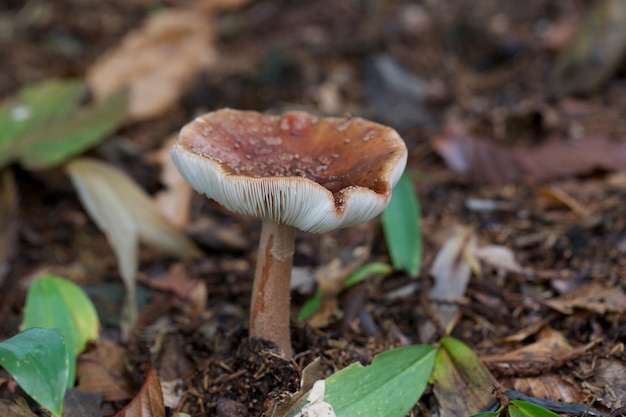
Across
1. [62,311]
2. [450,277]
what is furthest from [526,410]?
[62,311]

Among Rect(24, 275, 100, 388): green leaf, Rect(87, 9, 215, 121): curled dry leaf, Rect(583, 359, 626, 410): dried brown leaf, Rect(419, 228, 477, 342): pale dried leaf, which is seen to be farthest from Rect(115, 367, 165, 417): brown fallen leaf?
Rect(87, 9, 215, 121): curled dry leaf

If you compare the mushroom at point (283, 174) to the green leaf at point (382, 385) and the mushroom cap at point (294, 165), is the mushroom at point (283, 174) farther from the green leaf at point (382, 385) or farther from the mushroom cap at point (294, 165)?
the green leaf at point (382, 385)

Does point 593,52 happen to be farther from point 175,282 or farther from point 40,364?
point 40,364

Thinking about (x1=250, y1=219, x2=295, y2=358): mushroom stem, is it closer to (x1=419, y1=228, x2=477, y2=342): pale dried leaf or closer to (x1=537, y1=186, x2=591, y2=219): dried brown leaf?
(x1=419, y1=228, x2=477, y2=342): pale dried leaf

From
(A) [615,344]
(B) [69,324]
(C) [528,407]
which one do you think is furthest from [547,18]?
(B) [69,324]

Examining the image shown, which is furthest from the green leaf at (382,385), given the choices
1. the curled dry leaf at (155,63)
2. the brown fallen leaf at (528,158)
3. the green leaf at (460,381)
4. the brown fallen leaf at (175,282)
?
the curled dry leaf at (155,63)

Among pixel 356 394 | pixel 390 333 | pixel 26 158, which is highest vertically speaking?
pixel 26 158

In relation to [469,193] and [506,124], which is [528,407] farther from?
[506,124]
